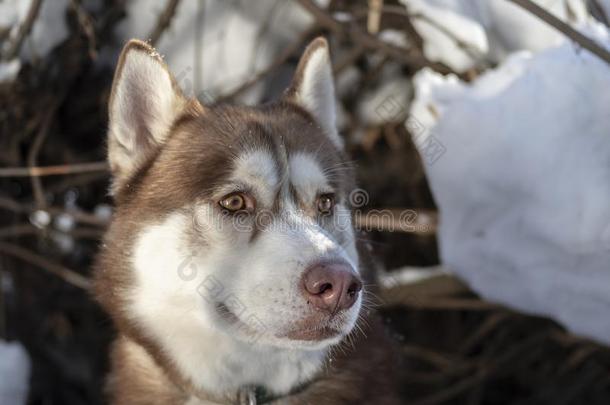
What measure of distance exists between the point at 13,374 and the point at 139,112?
5.26 feet

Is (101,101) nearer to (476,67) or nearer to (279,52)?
(279,52)

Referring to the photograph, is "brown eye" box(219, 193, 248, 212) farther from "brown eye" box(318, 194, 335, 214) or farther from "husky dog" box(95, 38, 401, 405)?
"brown eye" box(318, 194, 335, 214)

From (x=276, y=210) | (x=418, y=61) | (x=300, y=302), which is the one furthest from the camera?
(x=418, y=61)

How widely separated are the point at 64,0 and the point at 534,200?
2477 mm

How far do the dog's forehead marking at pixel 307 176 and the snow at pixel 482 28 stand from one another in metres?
1.36

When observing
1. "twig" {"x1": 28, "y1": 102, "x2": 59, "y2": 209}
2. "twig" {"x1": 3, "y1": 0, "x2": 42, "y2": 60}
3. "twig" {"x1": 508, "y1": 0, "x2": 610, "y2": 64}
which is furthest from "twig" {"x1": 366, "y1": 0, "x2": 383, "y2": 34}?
"twig" {"x1": 28, "y1": 102, "x2": 59, "y2": 209}

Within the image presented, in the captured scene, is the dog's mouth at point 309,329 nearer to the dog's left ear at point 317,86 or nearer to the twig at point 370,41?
the dog's left ear at point 317,86

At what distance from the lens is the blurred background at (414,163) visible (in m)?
3.29

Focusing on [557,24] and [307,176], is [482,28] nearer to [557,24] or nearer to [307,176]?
[557,24]

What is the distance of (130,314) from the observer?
8.47 feet

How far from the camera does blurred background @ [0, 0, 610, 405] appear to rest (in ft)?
10.8

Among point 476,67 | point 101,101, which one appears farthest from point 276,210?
point 101,101

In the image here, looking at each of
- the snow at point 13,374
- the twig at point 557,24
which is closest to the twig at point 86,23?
the snow at point 13,374

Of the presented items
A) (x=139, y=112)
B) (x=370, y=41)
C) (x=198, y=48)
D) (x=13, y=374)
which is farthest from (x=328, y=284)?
(x=198, y=48)
